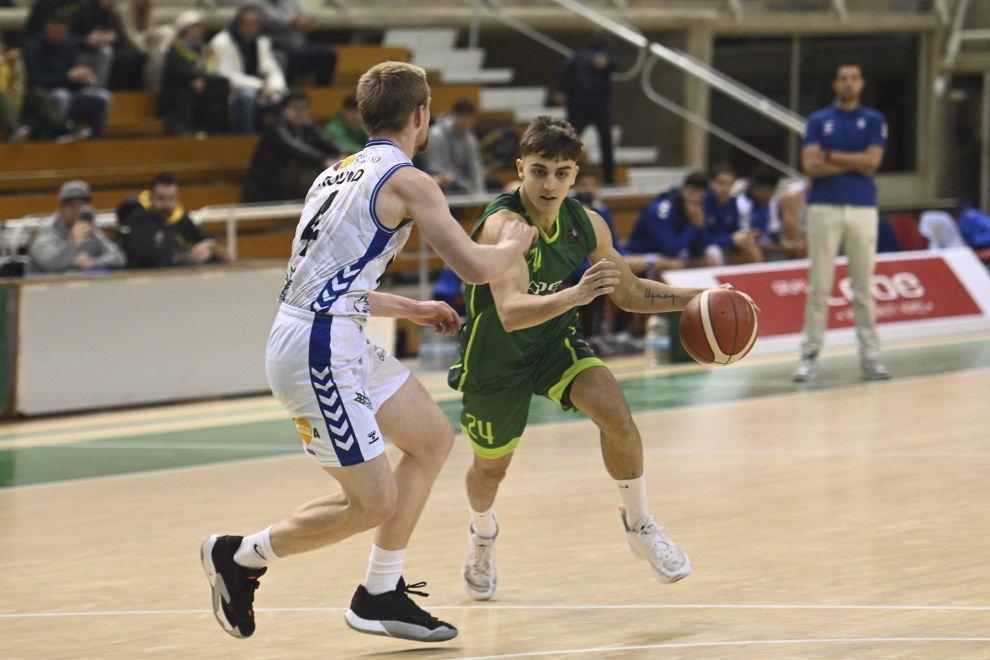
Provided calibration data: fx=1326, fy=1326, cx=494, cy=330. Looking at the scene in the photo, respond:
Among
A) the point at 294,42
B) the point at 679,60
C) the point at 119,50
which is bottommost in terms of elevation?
the point at 119,50

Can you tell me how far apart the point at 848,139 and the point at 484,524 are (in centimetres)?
630

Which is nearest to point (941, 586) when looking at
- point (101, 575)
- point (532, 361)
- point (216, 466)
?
point (532, 361)

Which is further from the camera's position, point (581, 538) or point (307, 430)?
point (581, 538)

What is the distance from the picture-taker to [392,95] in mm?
4113

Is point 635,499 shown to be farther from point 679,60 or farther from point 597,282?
point 679,60

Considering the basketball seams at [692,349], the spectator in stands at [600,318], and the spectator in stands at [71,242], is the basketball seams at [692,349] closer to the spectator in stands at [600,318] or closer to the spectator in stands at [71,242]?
the spectator in stands at [600,318]

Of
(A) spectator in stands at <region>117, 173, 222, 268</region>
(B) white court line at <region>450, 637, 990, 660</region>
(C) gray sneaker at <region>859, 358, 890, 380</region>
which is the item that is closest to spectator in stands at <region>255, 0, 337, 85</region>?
(A) spectator in stands at <region>117, 173, 222, 268</region>

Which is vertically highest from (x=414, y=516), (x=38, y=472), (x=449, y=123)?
(x=449, y=123)

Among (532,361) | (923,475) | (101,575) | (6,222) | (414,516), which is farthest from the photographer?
(6,222)

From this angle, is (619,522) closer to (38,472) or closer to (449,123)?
(38,472)

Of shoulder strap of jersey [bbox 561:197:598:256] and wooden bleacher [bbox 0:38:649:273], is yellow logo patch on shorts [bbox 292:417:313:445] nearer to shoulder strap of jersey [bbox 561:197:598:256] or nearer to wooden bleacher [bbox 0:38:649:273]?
shoulder strap of jersey [bbox 561:197:598:256]

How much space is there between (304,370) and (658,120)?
16.5m

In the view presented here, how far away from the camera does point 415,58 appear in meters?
17.2

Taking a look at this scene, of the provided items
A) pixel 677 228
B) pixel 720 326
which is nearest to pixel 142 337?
pixel 677 228
